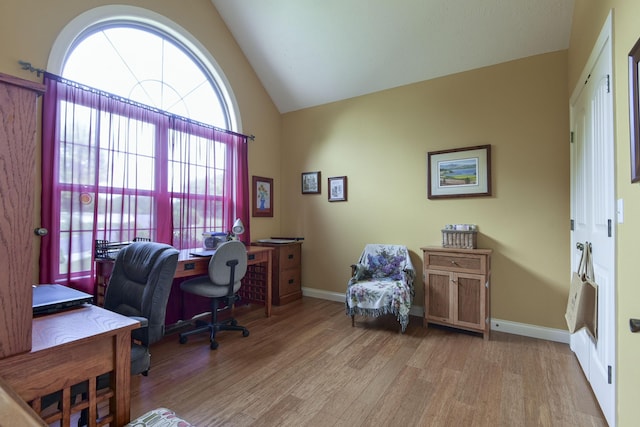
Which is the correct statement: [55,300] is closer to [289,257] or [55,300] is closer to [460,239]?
[289,257]

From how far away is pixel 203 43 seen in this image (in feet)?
11.3

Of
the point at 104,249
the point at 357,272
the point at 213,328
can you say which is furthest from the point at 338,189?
the point at 104,249

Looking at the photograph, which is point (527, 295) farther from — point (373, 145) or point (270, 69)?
point (270, 69)

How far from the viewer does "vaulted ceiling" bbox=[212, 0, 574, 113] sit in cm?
269

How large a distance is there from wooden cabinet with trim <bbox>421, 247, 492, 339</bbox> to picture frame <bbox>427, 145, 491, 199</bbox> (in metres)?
0.65

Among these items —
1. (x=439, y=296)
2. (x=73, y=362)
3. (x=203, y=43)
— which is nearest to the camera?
(x=73, y=362)

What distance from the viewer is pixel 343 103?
13.1 feet

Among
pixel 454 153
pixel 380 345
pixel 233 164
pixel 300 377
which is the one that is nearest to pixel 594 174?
pixel 454 153

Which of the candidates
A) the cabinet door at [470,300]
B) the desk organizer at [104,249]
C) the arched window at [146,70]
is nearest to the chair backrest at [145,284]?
the desk organizer at [104,249]

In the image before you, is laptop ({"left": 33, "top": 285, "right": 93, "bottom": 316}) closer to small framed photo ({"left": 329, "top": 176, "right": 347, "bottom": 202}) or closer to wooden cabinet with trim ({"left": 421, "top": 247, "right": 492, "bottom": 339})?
wooden cabinet with trim ({"left": 421, "top": 247, "right": 492, "bottom": 339})

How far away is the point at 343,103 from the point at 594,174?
9.21ft

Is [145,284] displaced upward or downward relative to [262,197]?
downward

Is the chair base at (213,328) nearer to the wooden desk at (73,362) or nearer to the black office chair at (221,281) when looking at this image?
the black office chair at (221,281)

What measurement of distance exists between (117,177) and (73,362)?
2.11 meters
